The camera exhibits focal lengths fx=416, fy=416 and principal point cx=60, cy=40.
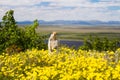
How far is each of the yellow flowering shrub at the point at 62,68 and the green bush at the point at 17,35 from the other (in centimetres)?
1685

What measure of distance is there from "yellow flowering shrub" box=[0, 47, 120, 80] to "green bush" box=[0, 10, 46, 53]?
16.8 metres

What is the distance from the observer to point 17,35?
37000 millimetres

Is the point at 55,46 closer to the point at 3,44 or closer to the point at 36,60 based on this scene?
the point at 36,60

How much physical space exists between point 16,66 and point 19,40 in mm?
21487

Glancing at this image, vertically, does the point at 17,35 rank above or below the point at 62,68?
below

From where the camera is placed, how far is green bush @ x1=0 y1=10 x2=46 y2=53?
36.7 m

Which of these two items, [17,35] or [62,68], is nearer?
[62,68]

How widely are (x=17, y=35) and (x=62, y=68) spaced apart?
77.2ft

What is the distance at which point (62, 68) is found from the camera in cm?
1384

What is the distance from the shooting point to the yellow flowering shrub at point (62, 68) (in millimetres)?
11566

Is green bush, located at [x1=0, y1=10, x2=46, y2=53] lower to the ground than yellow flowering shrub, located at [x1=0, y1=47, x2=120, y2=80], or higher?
lower

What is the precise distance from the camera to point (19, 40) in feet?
122

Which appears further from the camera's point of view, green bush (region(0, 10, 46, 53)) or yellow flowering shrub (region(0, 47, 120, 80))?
green bush (region(0, 10, 46, 53))

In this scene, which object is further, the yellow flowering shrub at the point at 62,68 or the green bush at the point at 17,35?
the green bush at the point at 17,35
